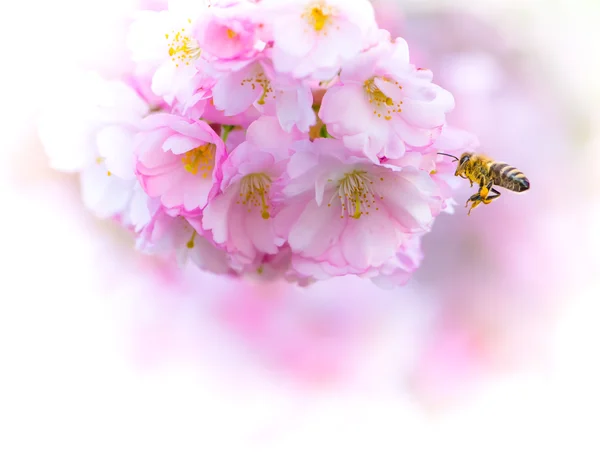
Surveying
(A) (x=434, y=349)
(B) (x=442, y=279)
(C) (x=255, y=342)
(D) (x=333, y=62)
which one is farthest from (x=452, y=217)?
(D) (x=333, y=62)

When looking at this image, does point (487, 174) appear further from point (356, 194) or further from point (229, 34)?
point (229, 34)

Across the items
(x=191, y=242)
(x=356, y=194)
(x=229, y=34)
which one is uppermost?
(x=229, y=34)

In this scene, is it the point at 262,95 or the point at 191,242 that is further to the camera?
the point at 191,242

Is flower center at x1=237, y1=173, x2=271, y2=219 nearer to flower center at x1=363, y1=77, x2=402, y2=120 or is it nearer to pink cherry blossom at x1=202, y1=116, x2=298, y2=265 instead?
pink cherry blossom at x1=202, y1=116, x2=298, y2=265

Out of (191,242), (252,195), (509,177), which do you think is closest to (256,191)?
(252,195)

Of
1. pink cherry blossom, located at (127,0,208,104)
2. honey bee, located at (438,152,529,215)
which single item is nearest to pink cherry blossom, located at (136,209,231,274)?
pink cherry blossom, located at (127,0,208,104)

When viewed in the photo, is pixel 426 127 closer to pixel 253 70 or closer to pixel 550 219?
pixel 253 70
